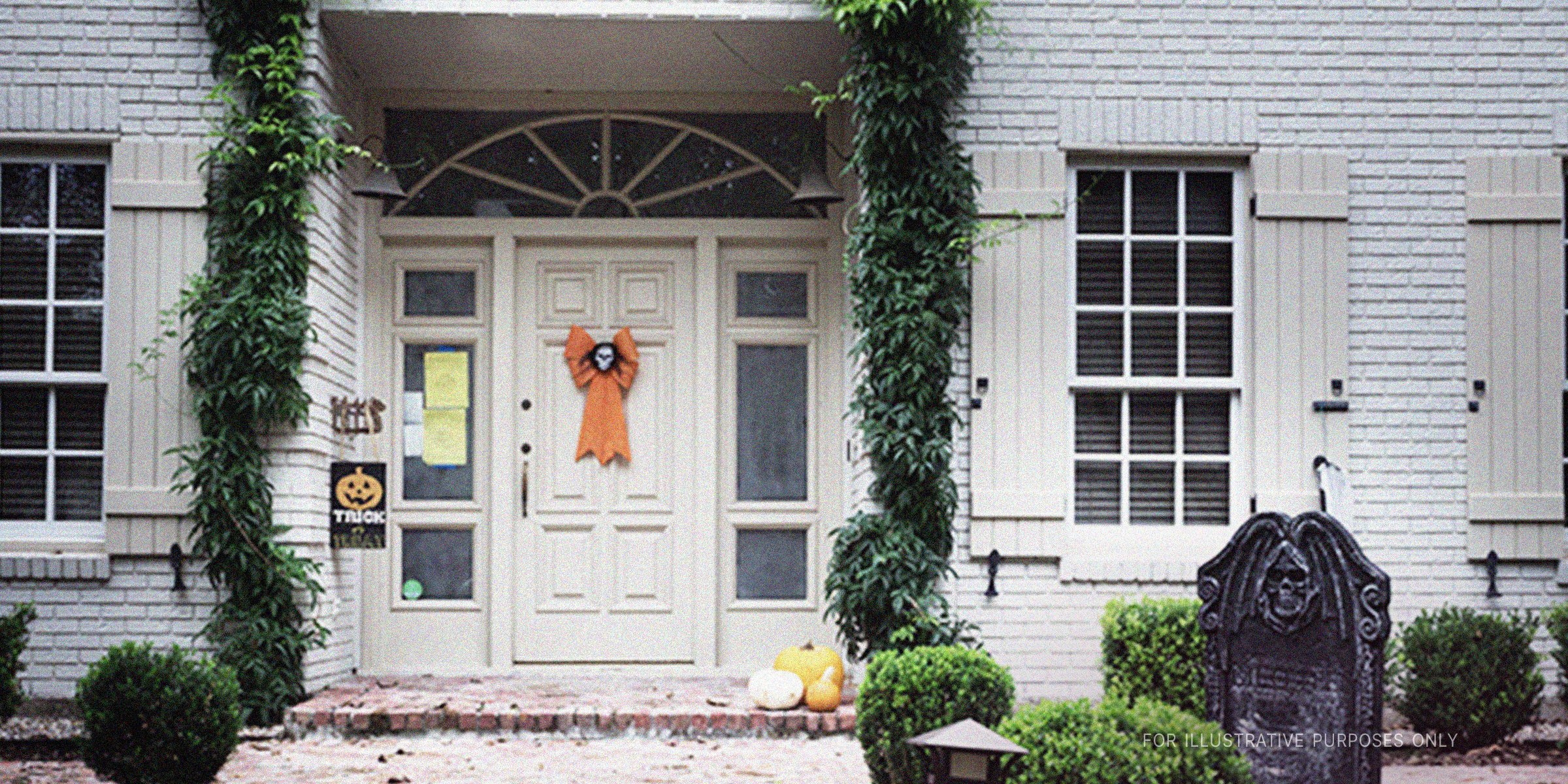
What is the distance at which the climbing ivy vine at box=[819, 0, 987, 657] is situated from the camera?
8.00m

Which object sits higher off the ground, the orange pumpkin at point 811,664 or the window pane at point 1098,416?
the window pane at point 1098,416

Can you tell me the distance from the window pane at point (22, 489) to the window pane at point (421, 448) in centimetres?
182

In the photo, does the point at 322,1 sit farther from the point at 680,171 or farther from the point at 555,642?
the point at 555,642

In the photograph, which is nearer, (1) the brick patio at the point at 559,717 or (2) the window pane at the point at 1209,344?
(1) the brick patio at the point at 559,717

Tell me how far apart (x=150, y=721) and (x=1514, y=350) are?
20.8 ft

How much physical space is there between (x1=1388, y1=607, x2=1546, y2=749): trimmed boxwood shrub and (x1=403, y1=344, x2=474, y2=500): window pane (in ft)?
15.8

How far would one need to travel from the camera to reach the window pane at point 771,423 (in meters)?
9.29

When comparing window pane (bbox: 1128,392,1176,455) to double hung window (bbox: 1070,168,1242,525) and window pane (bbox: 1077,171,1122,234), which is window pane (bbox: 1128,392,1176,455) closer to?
double hung window (bbox: 1070,168,1242,525)

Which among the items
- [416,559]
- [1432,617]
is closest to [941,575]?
[1432,617]

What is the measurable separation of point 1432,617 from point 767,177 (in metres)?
4.05

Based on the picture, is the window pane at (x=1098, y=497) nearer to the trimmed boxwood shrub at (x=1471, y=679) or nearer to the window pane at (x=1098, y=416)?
the window pane at (x=1098, y=416)

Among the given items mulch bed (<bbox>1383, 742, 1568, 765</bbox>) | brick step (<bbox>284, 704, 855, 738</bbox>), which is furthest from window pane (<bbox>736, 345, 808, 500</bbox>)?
mulch bed (<bbox>1383, 742, 1568, 765</bbox>)

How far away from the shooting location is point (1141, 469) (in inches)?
331

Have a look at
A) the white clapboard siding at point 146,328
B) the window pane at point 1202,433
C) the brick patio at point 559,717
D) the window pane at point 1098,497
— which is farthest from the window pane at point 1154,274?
the white clapboard siding at point 146,328
